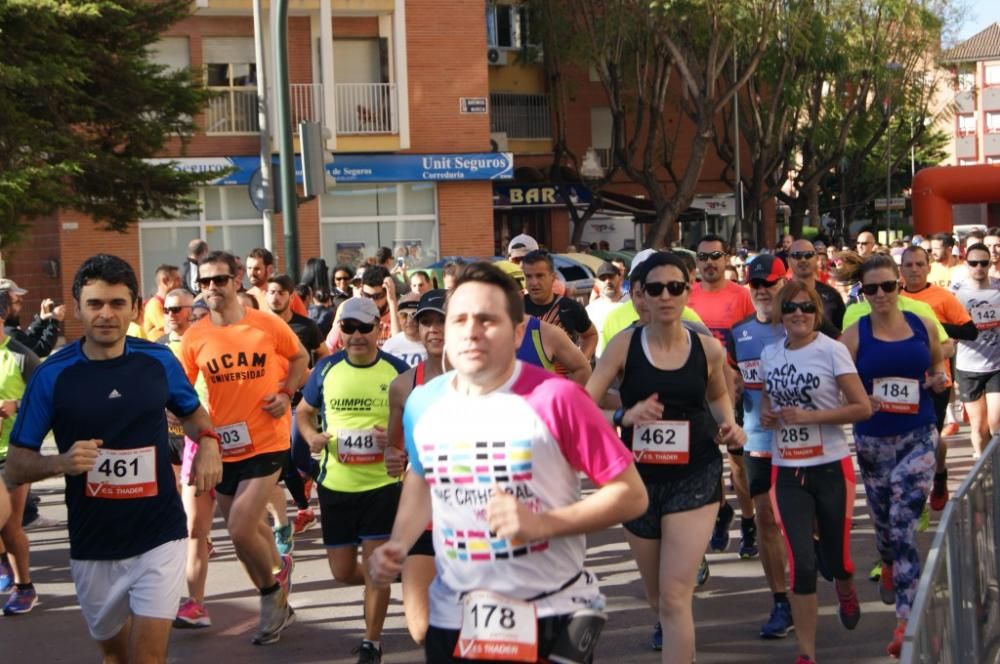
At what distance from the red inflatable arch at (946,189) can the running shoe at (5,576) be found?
41468mm

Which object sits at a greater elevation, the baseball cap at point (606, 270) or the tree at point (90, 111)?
the tree at point (90, 111)

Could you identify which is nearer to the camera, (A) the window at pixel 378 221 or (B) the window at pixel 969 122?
(A) the window at pixel 378 221

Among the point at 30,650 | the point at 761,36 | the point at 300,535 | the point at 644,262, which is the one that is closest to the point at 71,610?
the point at 30,650

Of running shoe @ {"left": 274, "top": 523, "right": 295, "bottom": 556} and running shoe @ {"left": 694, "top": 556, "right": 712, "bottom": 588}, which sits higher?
running shoe @ {"left": 274, "top": 523, "right": 295, "bottom": 556}

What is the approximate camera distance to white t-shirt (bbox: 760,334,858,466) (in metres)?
7.29

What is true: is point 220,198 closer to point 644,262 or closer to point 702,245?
point 702,245

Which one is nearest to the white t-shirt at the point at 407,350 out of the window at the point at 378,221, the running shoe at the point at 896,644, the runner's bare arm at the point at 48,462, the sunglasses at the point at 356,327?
the sunglasses at the point at 356,327

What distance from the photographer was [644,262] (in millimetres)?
7059

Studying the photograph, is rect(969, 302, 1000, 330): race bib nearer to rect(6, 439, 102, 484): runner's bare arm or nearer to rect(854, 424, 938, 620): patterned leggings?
rect(854, 424, 938, 620): patterned leggings

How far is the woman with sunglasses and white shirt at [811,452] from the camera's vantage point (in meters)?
7.14

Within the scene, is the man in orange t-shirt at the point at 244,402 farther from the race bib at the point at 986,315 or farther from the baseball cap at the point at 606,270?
the race bib at the point at 986,315

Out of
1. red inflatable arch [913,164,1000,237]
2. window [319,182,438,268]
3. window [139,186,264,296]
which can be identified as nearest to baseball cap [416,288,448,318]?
→ window [139,186,264,296]

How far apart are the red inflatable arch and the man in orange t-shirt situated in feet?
138

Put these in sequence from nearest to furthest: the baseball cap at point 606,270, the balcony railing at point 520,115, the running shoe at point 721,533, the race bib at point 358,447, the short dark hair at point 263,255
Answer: the race bib at point 358,447, the running shoe at point 721,533, the short dark hair at point 263,255, the baseball cap at point 606,270, the balcony railing at point 520,115
